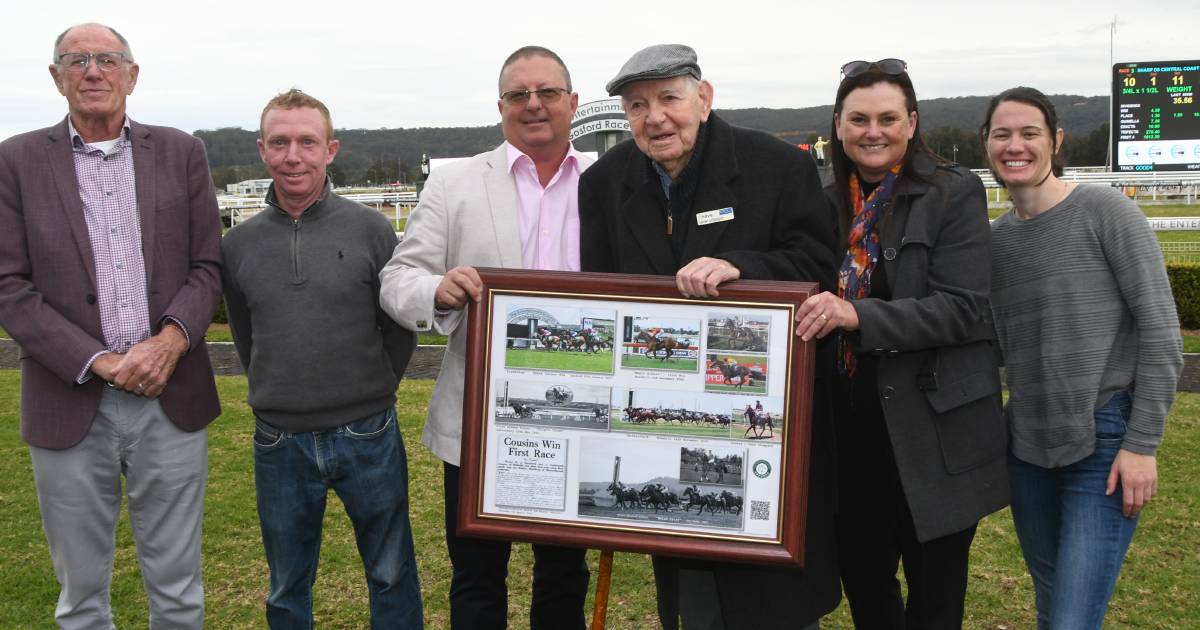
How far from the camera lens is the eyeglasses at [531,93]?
3.30 metres

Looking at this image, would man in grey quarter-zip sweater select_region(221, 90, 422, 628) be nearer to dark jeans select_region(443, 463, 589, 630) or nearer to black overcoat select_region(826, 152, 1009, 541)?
dark jeans select_region(443, 463, 589, 630)

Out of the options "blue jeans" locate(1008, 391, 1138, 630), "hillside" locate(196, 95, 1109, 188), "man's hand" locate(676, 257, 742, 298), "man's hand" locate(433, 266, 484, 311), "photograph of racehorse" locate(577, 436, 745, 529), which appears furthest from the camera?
"hillside" locate(196, 95, 1109, 188)

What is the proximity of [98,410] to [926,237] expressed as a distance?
3.02 meters

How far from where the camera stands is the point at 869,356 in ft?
10.4

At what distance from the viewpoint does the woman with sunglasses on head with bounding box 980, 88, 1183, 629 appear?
9.89 feet

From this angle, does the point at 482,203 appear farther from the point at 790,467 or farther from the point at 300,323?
the point at 790,467

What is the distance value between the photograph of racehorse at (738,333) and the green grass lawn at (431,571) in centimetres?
245

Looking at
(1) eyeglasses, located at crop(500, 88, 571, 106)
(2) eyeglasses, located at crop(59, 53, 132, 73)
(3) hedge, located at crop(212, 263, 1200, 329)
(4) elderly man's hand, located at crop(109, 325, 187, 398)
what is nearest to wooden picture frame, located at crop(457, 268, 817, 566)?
(1) eyeglasses, located at crop(500, 88, 571, 106)

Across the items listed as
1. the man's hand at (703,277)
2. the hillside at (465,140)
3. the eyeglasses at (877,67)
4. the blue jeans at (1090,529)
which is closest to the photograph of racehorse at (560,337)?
the man's hand at (703,277)

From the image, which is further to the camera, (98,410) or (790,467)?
(98,410)

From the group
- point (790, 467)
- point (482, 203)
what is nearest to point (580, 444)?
point (790, 467)

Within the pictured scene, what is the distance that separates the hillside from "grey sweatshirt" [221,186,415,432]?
3429 inches

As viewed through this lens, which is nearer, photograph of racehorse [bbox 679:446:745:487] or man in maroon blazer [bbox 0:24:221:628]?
photograph of racehorse [bbox 679:446:745:487]

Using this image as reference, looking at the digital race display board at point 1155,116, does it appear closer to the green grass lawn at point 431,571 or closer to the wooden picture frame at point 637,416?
the green grass lawn at point 431,571
